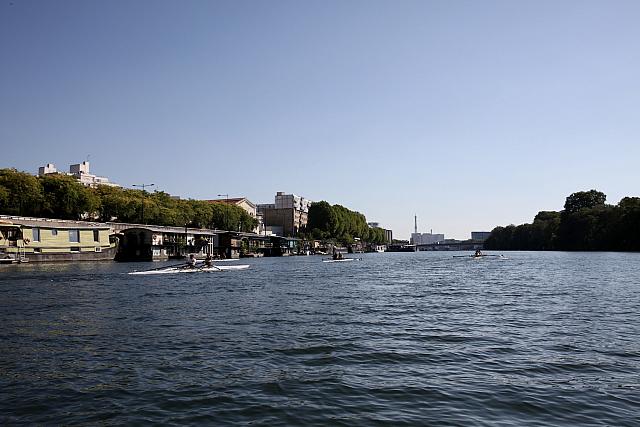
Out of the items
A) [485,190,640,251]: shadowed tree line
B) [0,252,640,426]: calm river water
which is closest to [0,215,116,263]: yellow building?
[0,252,640,426]: calm river water

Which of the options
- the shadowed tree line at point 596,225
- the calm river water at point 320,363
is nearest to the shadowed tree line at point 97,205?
the calm river water at point 320,363

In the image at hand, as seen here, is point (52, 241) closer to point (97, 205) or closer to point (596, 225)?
point (97, 205)

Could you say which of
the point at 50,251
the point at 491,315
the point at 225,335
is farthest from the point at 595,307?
the point at 50,251

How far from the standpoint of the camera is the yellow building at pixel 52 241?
281ft

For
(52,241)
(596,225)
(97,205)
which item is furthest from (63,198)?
(596,225)

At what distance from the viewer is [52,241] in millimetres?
93000

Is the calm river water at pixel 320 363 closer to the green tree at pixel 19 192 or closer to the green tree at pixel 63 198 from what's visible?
the green tree at pixel 19 192

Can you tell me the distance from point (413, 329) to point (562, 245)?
186918 mm

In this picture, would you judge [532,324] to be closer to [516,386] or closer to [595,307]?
[595,307]

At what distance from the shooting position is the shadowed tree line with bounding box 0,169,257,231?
334ft

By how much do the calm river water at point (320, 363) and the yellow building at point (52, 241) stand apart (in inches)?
2349

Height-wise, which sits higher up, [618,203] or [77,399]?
[618,203]

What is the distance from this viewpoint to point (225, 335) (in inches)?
880

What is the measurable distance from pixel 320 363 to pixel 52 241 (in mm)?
88875
